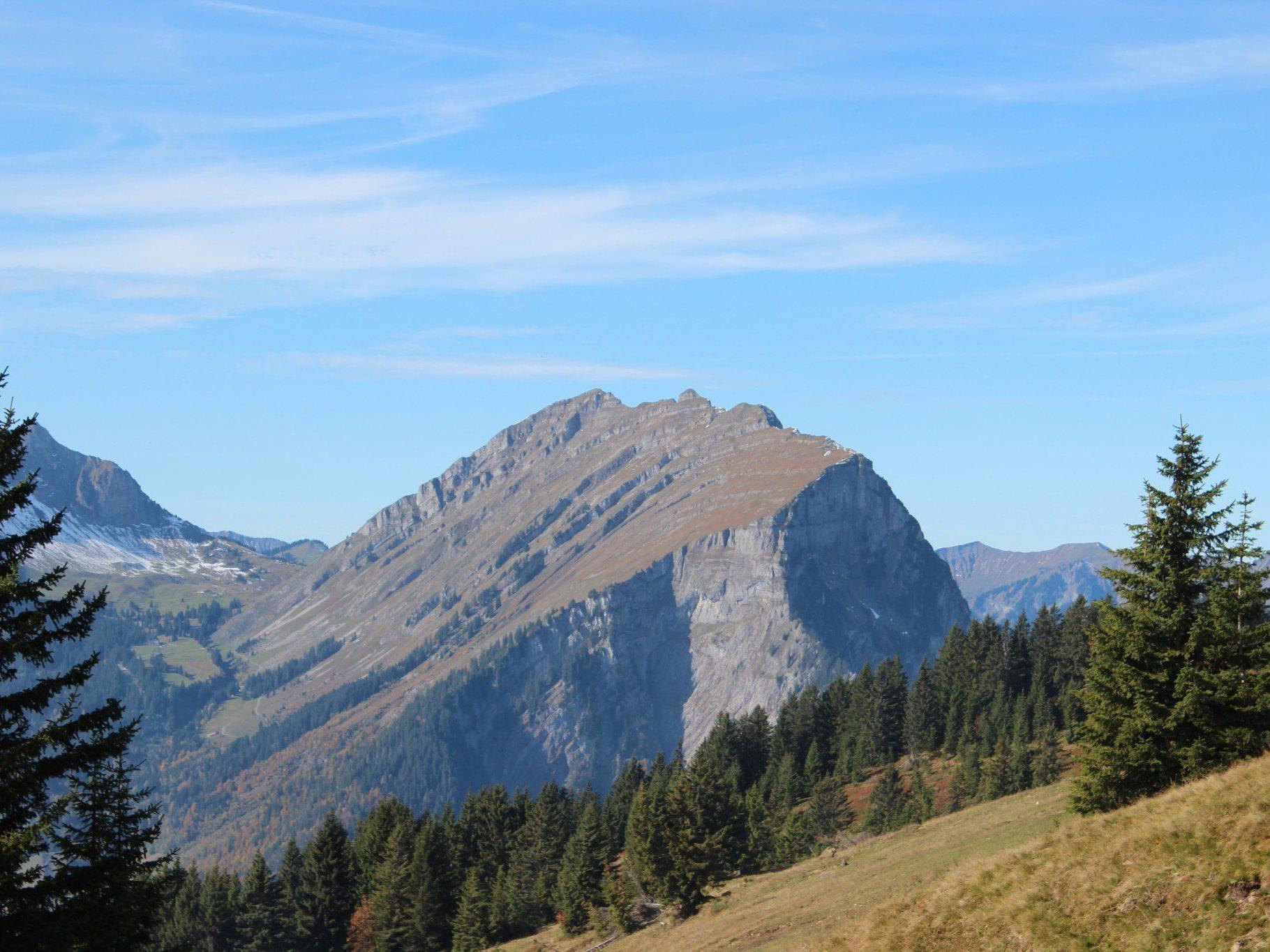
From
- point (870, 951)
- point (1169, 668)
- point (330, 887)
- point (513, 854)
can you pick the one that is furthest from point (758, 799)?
point (870, 951)

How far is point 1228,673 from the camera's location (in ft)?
129

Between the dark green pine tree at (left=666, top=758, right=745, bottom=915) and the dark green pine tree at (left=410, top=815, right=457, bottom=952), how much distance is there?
69.9 ft

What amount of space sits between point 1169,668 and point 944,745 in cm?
9196

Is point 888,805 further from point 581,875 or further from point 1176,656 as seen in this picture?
point 1176,656

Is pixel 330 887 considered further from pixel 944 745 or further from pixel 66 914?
pixel 66 914

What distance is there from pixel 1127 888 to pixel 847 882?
105 ft

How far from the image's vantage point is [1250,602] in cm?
4028

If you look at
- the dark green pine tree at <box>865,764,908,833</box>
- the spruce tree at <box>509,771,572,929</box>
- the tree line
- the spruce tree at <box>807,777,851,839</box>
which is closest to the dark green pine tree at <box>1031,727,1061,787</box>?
the tree line

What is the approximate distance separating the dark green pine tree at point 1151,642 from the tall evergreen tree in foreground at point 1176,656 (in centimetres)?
4

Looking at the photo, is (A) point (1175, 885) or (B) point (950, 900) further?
(B) point (950, 900)

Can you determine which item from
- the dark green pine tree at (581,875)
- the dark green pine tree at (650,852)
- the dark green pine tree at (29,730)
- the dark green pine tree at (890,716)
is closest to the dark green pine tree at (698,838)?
the dark green pine tree at (650,852)

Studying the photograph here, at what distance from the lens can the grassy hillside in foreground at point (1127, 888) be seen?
892 inches

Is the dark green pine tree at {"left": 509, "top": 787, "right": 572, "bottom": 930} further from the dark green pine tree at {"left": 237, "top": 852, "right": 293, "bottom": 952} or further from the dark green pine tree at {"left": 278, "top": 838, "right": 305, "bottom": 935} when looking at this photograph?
the dark green pine tree at {"left": 237, "top": 852, "right": 293, "bottom": 952}

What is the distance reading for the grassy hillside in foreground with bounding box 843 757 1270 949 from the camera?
22.7 m
